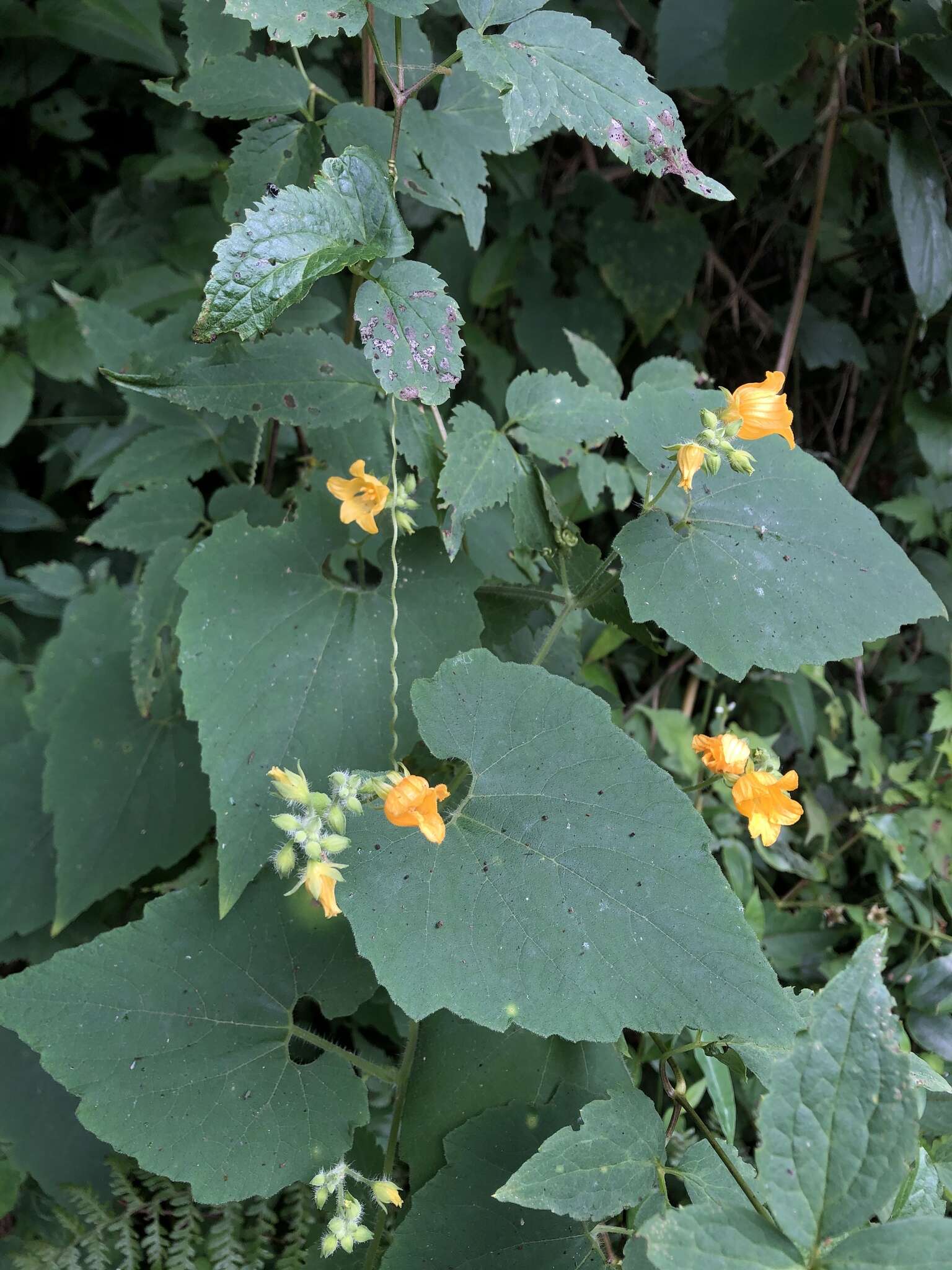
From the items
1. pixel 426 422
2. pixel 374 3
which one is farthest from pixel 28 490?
pixel 374 3

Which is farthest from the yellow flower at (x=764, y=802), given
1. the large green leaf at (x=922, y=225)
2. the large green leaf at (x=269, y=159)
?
the large green leaf at (x=922, y=225)

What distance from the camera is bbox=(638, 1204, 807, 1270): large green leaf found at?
67 cm

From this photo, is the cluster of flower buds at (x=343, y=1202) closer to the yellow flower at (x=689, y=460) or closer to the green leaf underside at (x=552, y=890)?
the green leaf underside at (x=552, y=890)

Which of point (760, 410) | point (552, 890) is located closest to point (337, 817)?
point (552, 890)

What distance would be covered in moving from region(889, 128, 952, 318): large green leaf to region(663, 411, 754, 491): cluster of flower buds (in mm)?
1043

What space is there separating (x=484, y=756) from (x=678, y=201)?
206 centimetres

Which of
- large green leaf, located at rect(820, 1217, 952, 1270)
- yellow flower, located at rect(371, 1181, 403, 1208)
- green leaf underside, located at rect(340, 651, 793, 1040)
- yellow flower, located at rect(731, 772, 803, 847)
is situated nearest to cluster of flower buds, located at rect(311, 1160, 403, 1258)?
yellow flower, located at rect(371, 1181, 403, 1208)

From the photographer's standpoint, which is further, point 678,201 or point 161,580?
point 678,201

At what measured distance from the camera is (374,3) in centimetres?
97

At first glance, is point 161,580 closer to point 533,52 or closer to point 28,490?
point 533,52

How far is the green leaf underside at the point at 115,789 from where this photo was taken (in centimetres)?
147

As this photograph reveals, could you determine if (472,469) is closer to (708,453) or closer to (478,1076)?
(708,453)

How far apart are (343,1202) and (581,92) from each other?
131cm

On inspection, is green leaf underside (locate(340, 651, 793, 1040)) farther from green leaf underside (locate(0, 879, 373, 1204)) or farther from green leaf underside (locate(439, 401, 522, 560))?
green leaf underside (locate(0, 879, 373, 1204))
